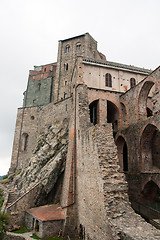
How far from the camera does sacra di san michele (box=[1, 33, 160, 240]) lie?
8.33 meters

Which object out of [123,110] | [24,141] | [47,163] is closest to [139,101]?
[123,110]

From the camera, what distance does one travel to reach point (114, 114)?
2066 cm

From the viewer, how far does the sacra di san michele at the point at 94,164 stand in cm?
833

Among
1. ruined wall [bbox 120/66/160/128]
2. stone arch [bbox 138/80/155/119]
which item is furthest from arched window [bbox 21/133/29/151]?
stone arch [bbox 138/80/155/119]

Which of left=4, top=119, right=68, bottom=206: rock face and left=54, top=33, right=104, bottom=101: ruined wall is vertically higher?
left=54, top=33, right=104, bottom=101: ruined wall

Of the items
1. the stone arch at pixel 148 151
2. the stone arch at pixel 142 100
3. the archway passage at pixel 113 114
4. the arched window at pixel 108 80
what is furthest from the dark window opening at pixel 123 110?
the stone arch at pixel 148 151

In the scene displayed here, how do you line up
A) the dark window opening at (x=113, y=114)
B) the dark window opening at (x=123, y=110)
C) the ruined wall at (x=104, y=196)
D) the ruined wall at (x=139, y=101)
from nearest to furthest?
1. the ruined wall at (x=104, y=196)
2. the ruined wall at (x=139, y=101)
3. the dark window opening at (x=123, y=110)
4. the dark window opening at (x=113, y=114)

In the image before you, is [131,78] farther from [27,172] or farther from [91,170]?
[27,172]

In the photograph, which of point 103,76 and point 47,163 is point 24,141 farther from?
point 103,76

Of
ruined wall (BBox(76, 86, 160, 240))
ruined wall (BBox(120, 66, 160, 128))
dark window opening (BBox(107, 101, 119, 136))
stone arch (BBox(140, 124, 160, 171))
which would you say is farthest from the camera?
dark window opening (BBox(107, 101, 119, 136))

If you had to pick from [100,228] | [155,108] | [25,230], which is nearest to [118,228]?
[100,228]

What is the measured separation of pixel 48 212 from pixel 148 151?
33.3 feet

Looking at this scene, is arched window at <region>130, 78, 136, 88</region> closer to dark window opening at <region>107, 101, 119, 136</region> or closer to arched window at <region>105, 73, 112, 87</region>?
arched window at <region>105, 73, 112, 87</region>

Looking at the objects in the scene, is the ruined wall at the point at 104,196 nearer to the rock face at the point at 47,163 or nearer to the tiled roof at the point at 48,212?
the tiled roof at the point at 48,212
